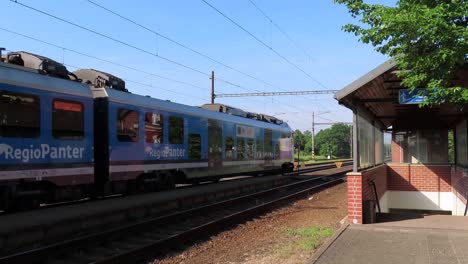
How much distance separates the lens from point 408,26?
6.18m

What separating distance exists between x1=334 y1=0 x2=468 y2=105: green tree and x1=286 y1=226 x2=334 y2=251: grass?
314cm

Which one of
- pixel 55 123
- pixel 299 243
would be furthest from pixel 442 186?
pixel 55 123

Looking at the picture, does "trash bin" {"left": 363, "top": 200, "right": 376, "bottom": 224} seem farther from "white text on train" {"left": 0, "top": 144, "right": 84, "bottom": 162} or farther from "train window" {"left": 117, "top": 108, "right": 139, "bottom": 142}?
"train window" {"left": 117, "top": 108, "right": 139, "bottom": 142}

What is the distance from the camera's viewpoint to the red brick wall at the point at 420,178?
16.4 m

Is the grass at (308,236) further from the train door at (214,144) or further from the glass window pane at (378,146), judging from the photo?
the train door at (214,144)

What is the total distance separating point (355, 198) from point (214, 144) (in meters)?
10.9

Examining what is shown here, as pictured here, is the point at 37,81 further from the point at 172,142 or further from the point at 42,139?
the point at 172,142

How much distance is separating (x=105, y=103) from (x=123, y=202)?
2.75 metres

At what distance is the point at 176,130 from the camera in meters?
17.0

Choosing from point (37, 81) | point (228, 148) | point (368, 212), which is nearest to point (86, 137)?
point (37, 81)

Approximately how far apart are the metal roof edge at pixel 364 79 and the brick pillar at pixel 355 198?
166 centimetres

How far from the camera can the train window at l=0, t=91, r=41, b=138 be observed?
10.1 metres

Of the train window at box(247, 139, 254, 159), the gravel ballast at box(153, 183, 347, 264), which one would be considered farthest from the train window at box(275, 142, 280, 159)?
the gravel ballast at box(153, 183, 347, 264)

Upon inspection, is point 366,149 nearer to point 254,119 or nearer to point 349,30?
point 349,30
